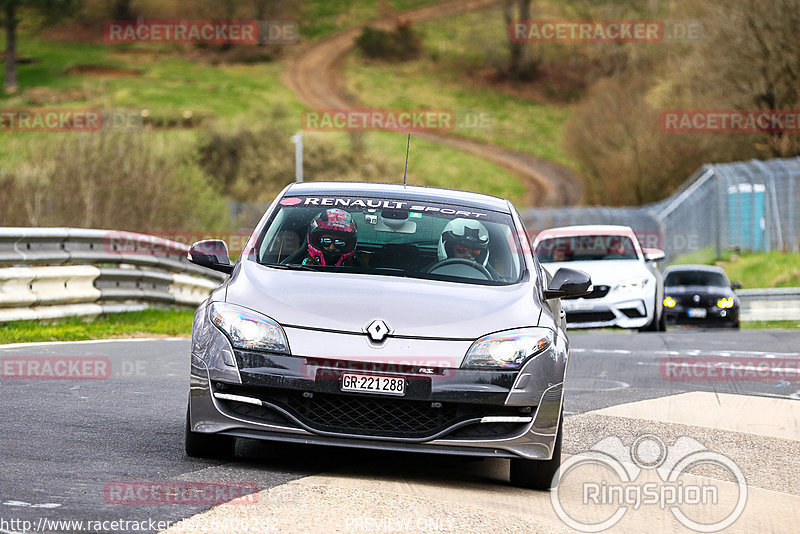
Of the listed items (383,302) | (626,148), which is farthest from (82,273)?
(626,148)

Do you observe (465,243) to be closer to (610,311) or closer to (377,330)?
(377,330)

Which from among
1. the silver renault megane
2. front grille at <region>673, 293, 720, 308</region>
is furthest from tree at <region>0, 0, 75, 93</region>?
the silver renault megane

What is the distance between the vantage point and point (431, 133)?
104m

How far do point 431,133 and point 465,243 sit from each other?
316ft

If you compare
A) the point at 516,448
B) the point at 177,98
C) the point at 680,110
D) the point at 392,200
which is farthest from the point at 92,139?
the point at 177,98

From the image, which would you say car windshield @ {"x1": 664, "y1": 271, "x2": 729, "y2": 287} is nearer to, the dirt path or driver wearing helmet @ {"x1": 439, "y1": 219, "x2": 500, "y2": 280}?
driver wearing helmet @ {"x1": 439, "y1": 219, "x2": 500, "y2": 280}

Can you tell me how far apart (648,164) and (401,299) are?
4869cm

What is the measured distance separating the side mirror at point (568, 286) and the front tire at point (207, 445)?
201 cm

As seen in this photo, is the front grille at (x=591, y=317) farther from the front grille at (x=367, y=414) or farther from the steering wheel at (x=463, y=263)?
the front grille at (x=367, y=414)

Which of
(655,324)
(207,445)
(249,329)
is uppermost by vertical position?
(249,329)

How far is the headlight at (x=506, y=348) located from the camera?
22.0 ft

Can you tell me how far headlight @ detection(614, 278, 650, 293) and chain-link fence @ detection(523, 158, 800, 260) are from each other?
15.5m

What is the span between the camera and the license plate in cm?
658

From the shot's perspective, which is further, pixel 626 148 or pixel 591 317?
pixel 626 148
